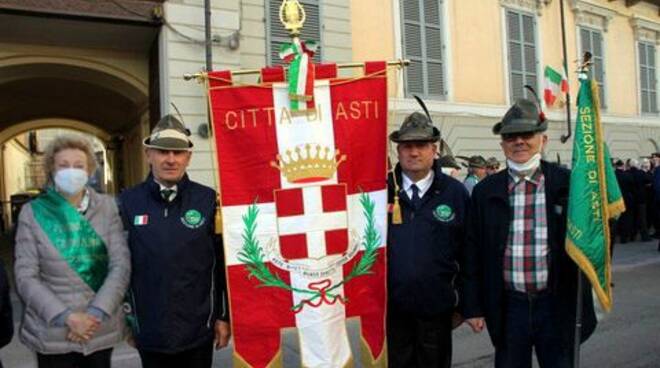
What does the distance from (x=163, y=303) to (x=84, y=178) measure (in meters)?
0.71

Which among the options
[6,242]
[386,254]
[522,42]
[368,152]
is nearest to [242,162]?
[368,152]

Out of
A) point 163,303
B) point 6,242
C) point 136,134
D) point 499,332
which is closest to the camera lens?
point 163,303

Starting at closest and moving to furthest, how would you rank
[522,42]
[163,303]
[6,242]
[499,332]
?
1. [163,303]
2. [499,332]
3. [522,42]
4. [6,242]

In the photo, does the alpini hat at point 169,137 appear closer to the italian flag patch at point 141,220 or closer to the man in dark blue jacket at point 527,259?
the italian flag patch at point 141,220

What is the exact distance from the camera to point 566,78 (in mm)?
14062

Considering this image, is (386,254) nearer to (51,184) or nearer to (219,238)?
(219,238)

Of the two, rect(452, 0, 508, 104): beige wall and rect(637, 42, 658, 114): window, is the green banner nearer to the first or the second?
rect(452, 0, 508, 104): beige wall

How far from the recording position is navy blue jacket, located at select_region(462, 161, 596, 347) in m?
3.14

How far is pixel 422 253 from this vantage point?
324 centimetres

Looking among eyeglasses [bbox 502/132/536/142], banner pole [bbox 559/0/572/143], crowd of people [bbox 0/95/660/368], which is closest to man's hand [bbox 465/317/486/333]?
crowd of people [bbox 0/95/660/368]

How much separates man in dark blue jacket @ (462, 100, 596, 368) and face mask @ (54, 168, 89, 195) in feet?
6.71

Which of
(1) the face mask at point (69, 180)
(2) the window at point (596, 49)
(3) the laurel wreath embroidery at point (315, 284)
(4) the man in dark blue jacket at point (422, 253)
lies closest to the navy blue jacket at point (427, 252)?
(4) the man in dark blue jacket at point (422, 253)

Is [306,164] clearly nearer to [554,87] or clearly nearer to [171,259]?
[171,259]

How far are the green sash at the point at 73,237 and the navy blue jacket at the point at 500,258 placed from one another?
189cm
